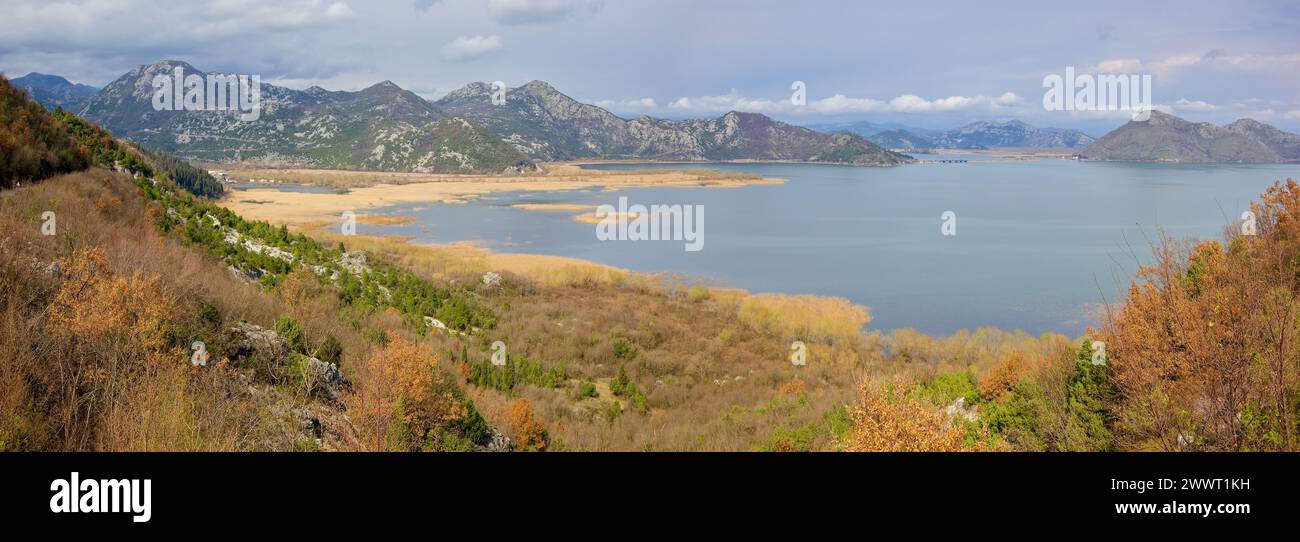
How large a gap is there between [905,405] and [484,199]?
86.8m

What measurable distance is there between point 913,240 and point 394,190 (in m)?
76.2

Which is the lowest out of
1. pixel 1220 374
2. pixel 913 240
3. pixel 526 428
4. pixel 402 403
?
pixel 526 428

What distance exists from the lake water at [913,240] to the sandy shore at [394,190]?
211 inches

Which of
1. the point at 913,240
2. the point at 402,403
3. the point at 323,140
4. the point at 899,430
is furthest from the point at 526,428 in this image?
the point at 323,140

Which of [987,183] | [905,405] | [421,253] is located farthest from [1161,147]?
[905,405]

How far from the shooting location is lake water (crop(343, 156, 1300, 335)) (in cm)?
3750

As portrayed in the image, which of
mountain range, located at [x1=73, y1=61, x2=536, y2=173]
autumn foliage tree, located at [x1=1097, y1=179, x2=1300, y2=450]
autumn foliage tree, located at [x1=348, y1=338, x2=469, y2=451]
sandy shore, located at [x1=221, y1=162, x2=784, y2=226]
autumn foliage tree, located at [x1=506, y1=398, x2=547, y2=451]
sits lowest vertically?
Answer: autumn foliage tree, located at [x1=506, y1=398, x2=547, y2=451]

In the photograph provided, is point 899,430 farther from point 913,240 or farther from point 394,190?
point 394,190

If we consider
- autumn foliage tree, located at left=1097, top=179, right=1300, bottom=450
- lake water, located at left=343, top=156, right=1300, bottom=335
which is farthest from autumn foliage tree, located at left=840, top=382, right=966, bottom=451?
lake water, located at left=343, top=156, right=1300, bottom=335

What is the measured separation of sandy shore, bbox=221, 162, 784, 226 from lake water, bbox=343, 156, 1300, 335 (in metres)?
5.36

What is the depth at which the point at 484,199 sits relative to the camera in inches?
3610

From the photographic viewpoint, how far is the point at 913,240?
188 ft

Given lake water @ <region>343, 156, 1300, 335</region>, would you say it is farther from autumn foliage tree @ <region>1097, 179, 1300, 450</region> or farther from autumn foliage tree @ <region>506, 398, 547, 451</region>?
autumn foliage tree @ <region>506, 398, 547, 451</region>

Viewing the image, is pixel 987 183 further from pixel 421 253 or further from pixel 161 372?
pixel 161 372
